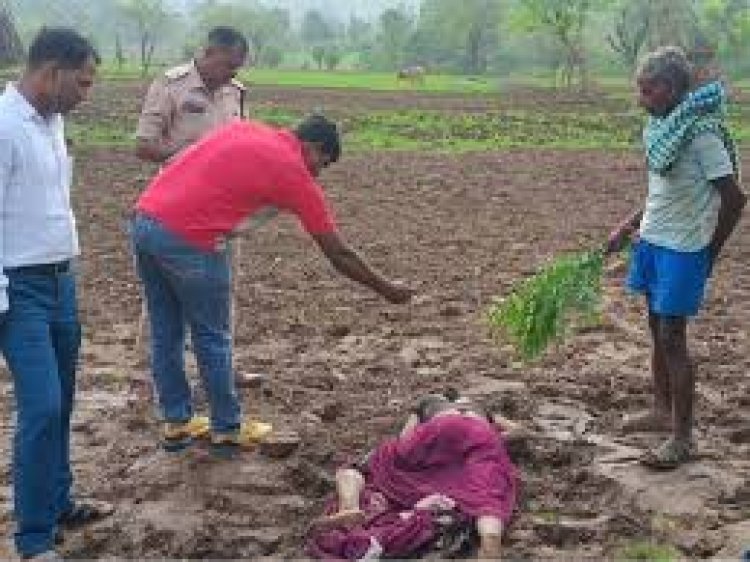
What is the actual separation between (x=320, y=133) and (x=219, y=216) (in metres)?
0.60

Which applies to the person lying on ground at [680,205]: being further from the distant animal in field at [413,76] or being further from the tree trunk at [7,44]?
the distant animal in field at [413,76]

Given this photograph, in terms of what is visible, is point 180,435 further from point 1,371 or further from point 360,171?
point 360,171

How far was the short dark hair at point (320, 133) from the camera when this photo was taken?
562 cm

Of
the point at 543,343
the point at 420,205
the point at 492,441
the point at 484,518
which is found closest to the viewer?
the point at 484,518

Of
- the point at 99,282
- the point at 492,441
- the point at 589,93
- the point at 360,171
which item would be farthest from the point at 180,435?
the point at 589,93

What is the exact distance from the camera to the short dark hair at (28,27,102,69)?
4.88 meters

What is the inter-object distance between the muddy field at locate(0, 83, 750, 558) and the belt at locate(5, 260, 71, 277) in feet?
3.71

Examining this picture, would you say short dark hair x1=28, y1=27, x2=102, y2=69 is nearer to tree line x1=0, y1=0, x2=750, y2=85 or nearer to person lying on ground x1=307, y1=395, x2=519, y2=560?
person lying on ground x1=307, y1=395, x2=519, y2=560

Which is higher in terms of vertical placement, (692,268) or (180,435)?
(692,268)

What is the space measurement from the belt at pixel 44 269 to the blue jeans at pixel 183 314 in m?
0.70

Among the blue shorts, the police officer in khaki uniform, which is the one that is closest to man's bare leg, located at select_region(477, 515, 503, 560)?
the blue shorts

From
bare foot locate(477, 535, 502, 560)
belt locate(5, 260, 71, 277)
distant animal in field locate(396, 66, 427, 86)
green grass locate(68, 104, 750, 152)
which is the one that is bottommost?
distant animal in field locate(396, 66, 427, 86)

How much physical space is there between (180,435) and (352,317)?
3185mm

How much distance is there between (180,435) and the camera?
629cm
